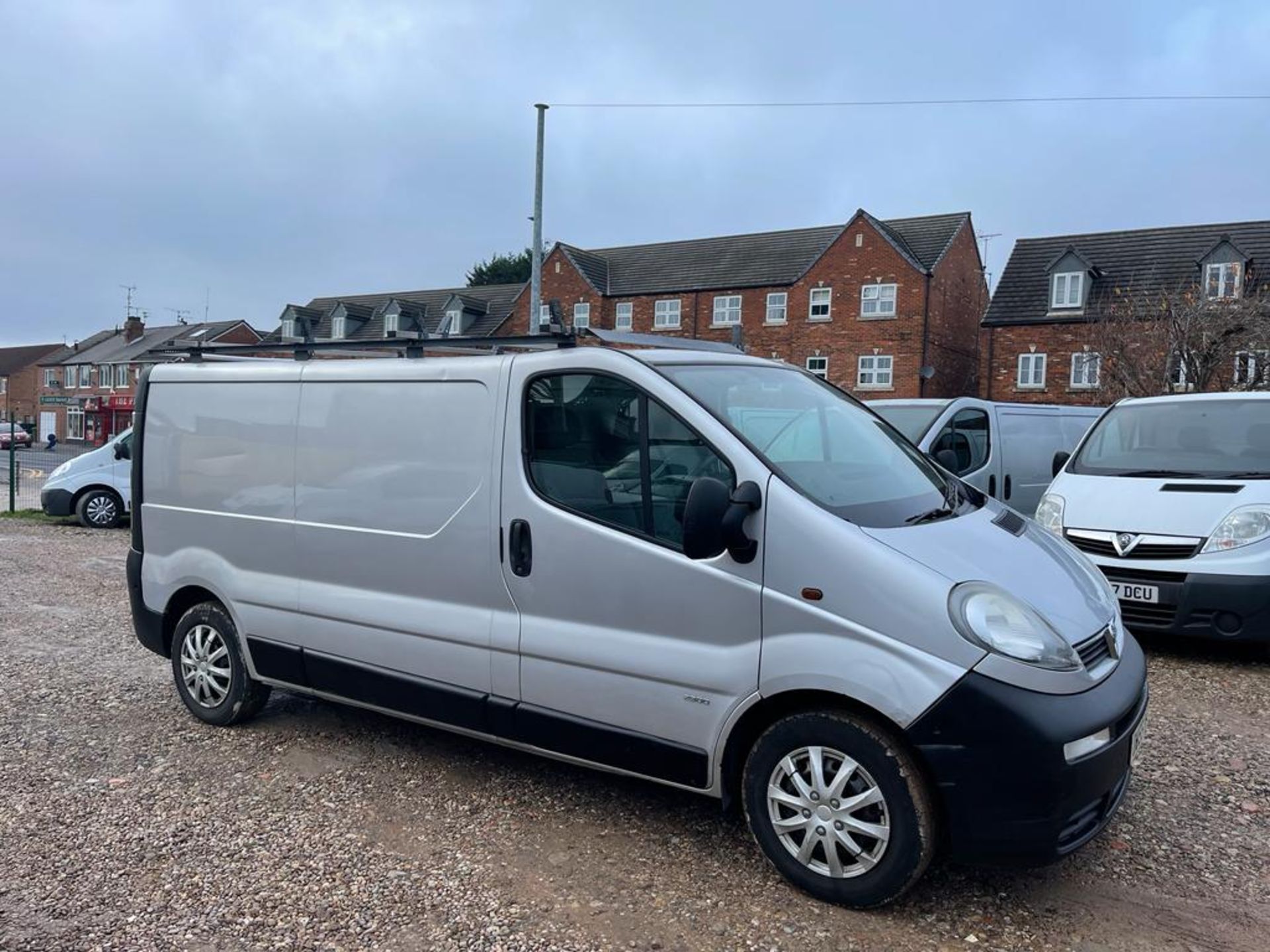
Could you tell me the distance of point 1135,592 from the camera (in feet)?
20.6

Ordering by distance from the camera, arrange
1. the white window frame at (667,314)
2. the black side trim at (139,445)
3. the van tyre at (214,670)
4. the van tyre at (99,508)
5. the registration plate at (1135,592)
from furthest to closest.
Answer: the white window frame at (667,314)
the van tyre at (99,508)
the registration plate at (1135,592)
the black side trim at (139,445)
the van tyre at (214,670)

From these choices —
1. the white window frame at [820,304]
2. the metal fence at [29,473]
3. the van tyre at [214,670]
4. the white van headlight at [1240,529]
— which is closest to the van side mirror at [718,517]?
the van tyre at [214,670]

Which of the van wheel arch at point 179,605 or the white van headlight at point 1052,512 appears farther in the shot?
the white van headlight at point 1052,512

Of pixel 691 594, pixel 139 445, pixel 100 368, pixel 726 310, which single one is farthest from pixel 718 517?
pixel 100 368

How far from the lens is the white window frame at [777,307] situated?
4028 centimetres

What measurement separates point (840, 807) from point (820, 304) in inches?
1484

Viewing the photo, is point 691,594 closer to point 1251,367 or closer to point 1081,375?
point 1251,367

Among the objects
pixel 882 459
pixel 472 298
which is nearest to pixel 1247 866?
pixel 882 459

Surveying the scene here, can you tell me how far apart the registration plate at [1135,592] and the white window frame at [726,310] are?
3553 cm

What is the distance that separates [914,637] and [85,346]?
88.4m

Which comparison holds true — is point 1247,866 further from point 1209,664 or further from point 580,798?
point 1209,664

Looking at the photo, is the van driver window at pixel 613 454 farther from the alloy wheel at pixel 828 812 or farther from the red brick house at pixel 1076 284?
the red brick house at pixel 1076 284

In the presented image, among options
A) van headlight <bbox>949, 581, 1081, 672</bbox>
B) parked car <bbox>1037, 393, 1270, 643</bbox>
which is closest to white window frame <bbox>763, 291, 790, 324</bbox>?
parked car <bbox>1037, 393, 1270, 643</bbox>

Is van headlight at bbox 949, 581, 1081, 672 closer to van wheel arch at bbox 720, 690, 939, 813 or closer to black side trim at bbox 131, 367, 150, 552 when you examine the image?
van wheel arch at bbox 720, 690, 939, 813
